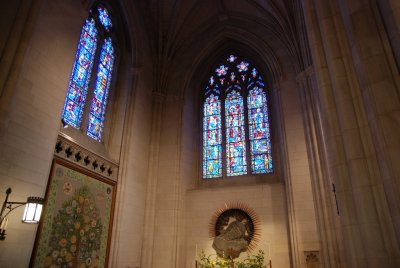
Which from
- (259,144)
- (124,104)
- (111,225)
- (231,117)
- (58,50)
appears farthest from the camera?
(231,117)

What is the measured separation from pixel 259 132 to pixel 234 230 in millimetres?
3171

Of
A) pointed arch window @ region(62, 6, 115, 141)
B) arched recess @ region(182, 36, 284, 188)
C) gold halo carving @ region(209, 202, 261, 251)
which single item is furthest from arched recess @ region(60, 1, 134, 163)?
gold halo carving @ region(209, 202, 261, 251)

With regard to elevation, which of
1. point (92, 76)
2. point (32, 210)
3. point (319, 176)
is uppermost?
point (92, 76)

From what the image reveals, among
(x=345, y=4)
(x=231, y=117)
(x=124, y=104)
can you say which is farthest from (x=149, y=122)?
(x=345, y=4)

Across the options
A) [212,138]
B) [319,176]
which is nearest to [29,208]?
[319,176]

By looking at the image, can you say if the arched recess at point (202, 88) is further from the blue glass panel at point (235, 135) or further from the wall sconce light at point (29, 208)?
the wall sconce light at point (29, 208)

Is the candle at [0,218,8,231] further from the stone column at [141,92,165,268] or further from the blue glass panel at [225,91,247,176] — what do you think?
the blue glass panel at [225,91,247,176]

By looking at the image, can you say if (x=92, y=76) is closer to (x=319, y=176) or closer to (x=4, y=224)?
(x=4, y=224)

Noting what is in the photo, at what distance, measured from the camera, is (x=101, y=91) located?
8742mm

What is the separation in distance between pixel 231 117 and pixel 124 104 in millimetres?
3559

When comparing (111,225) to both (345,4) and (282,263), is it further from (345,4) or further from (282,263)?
(345,4)

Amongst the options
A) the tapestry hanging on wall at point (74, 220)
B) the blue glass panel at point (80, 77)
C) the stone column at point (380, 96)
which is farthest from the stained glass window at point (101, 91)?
the stone column at point (380, 96)

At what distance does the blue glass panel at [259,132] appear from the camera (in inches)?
385

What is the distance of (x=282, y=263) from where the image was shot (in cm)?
810
